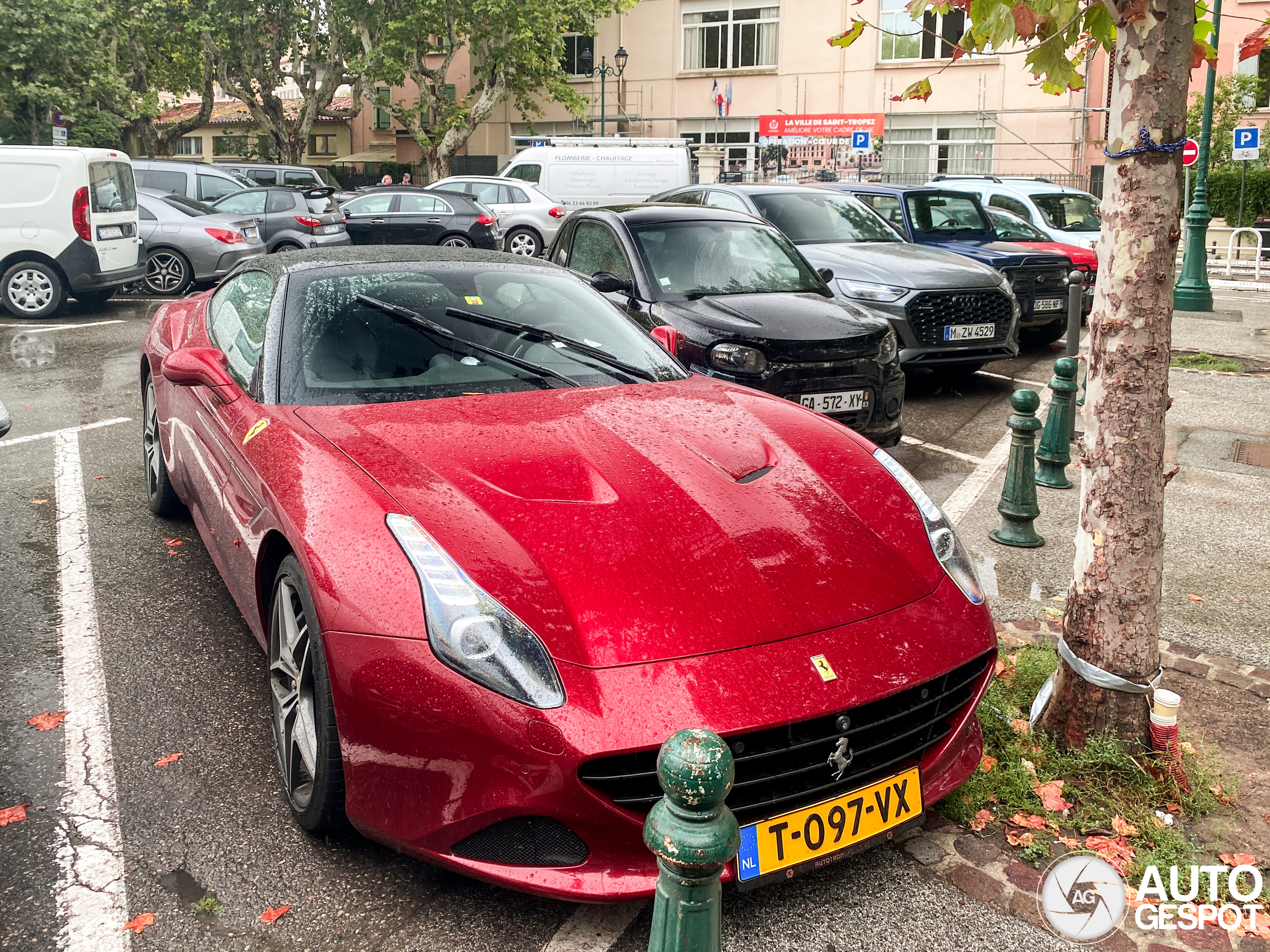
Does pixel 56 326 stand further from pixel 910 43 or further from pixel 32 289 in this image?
pixel 910 43

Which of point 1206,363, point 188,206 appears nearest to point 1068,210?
point 1206,363

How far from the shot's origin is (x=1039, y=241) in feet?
43.3

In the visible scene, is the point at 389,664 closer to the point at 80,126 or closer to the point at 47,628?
the point at 47,628

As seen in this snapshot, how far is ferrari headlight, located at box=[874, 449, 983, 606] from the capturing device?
10.3 ft

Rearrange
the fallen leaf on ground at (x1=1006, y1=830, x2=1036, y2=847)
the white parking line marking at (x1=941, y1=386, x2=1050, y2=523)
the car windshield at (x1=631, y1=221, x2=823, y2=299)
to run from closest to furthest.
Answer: the fallen leaf on ground at (x1=1006, y1=830, x2=1036, y2=847) → the white parking line marking at (x1=941, y1=386, x2=1050, y2=523) → the car windshield at (x1=631, y1=221, x2=823, y2=299)

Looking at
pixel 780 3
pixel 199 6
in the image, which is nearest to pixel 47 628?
pixel 199 6

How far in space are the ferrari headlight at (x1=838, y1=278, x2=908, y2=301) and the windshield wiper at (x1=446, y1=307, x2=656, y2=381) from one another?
5371 mm

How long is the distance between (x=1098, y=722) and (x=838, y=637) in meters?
1.22

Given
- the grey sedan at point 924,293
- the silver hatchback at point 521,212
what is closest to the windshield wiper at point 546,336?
the grey sedan at point 924,293

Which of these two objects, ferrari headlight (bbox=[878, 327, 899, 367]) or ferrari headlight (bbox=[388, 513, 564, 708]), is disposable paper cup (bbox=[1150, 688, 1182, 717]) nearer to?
ferrari headlight (bbox=[388, 513, 564, 708])

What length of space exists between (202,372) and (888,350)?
4.28 metres

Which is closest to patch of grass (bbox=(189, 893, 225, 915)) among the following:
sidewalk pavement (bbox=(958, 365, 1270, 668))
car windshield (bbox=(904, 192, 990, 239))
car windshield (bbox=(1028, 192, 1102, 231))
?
sidewalk pavement (bbox=(958, 365, 1270, 668))

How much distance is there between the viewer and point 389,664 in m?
2.57

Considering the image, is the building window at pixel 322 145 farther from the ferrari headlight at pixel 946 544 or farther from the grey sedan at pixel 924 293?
the ferrari headlight at pixel 946 544
